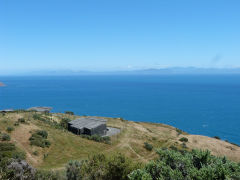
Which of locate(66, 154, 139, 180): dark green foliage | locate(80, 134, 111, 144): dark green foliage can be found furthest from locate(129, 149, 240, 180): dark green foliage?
locate(80, 134, 111, 144): dark green foliage

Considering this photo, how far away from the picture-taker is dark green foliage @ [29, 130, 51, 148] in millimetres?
35694

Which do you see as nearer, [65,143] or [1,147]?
[1,147]

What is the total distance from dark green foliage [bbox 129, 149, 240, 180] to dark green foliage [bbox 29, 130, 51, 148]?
2737cm

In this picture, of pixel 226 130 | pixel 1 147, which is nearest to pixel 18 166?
pixel 1 147

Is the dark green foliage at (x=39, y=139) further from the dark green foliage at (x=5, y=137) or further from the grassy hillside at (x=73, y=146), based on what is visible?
the dark green foliage at (x=5, y=137)

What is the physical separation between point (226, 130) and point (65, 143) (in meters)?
92.5

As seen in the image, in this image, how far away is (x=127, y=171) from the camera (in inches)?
783

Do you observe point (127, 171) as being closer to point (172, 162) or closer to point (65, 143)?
point (172, 162)

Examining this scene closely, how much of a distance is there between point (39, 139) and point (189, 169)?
105 feet

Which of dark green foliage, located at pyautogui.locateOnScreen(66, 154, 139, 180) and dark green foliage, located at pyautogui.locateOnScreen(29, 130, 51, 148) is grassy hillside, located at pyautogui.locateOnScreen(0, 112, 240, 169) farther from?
dark green foliage, located at pyautogui.locateOnScreen(66, 154, 139, 180)

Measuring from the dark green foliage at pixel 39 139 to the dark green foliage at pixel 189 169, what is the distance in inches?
1078

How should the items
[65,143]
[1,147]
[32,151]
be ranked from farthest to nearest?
[65,143] → [32,151] → [1,147]

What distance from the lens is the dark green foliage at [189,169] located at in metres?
13.1

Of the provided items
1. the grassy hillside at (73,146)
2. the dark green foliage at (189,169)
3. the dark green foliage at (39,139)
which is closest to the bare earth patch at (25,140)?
the grassy hillside at (73,146)
